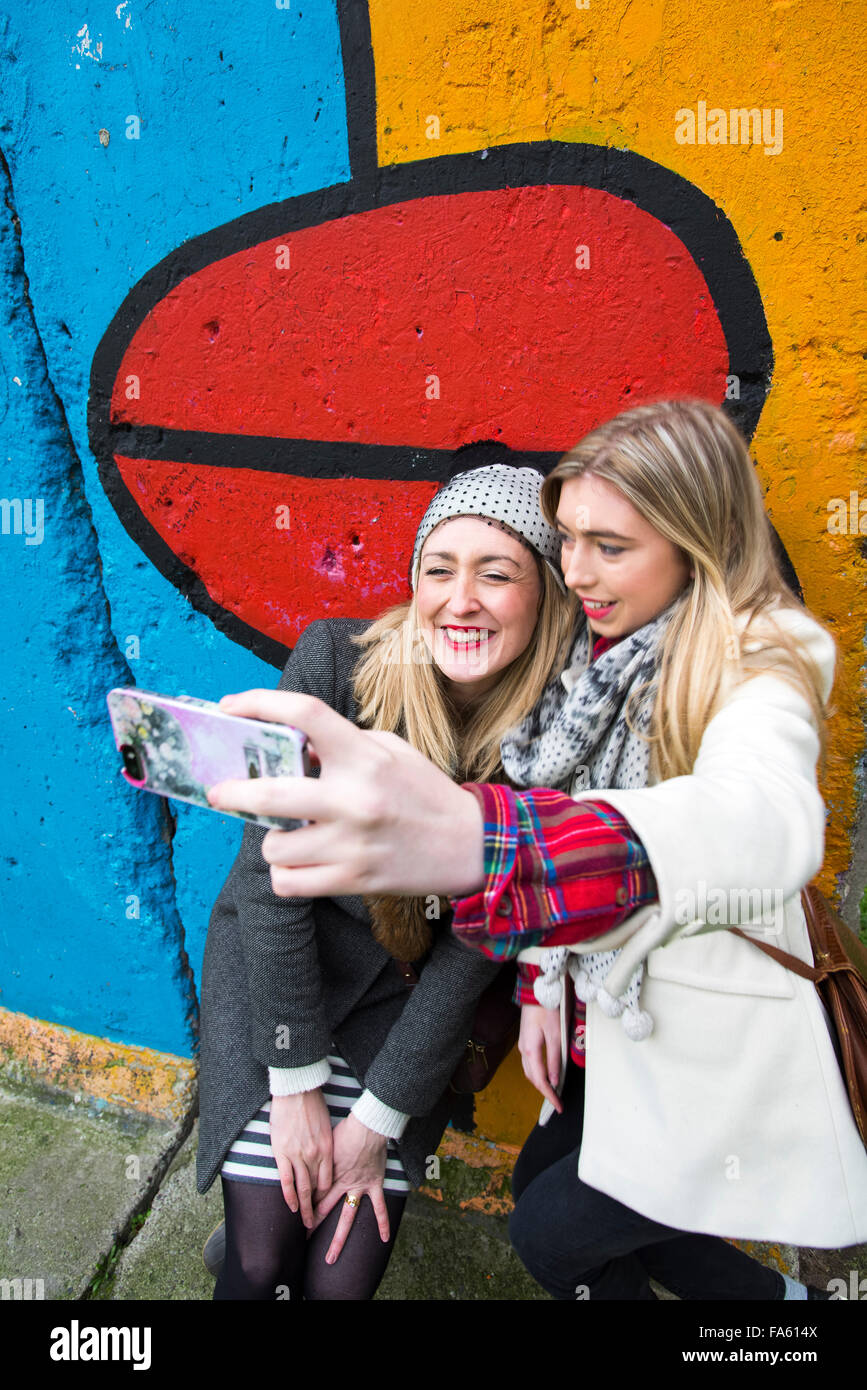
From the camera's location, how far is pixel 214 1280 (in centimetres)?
215

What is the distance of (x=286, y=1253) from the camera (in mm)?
1610

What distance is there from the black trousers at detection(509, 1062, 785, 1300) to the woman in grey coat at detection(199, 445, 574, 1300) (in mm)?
247

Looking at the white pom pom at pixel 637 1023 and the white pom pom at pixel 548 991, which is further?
the white pom pom at pixel 548 991

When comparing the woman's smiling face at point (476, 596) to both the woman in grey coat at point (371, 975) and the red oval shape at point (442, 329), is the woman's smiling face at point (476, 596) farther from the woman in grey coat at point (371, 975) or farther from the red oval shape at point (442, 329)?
the red oval shape at point (442, 329)

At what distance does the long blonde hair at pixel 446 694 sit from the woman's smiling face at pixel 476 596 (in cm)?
4

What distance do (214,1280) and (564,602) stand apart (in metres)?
2.01

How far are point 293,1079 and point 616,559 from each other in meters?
1.20

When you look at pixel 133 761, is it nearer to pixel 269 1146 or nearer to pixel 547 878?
pixel 547 878

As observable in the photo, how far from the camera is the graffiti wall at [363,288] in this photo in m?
1.49

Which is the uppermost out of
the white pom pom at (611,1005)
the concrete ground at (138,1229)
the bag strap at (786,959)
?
the bag strap at (786,959)

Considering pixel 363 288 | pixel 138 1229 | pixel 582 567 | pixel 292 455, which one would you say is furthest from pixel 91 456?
pixel 138 1229

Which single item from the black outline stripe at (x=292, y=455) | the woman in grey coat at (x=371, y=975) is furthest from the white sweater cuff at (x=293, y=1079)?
the black outline stripe at (x=292, y=455)

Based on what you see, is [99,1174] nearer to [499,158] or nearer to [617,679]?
[617,679]

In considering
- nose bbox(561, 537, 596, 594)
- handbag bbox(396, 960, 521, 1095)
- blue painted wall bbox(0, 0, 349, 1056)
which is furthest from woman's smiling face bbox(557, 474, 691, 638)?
blue painted wall bbox(0, 0, 349, 1056)
